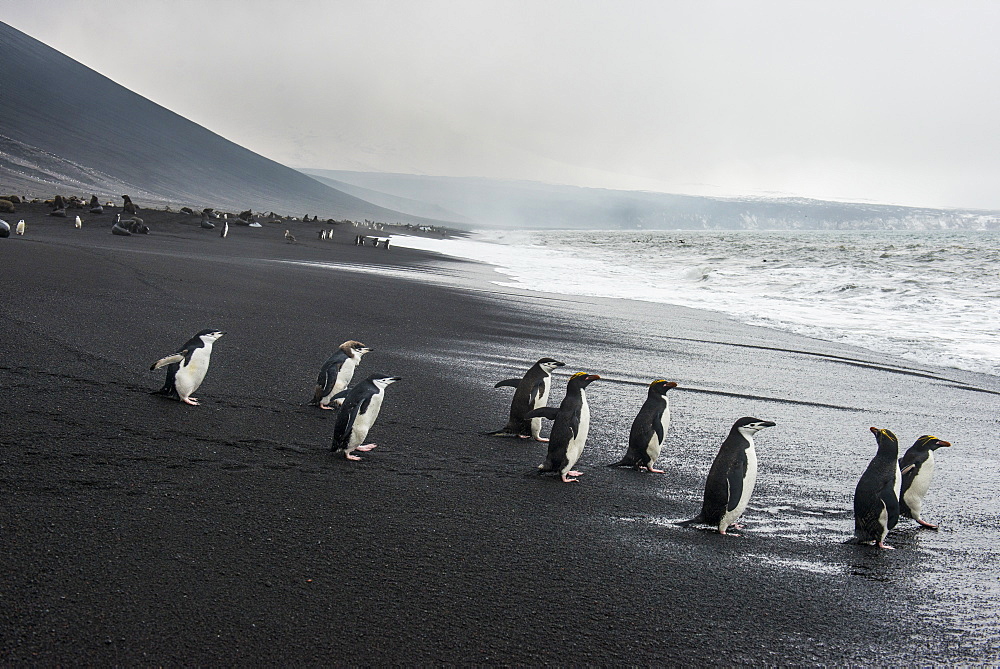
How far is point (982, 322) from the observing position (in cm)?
1462

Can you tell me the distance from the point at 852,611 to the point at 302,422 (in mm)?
3546

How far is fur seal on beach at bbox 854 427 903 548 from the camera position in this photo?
12.8 ft

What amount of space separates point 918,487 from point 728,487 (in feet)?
4.13

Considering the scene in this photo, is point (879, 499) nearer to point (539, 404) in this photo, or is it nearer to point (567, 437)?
point (567, 437)

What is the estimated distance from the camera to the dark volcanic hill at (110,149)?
7269 centimetres

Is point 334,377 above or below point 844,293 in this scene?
below

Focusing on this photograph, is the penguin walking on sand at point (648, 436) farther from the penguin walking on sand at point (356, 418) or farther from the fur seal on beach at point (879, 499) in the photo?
the penguin walking on sand at point (356, 418)

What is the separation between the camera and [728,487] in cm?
395

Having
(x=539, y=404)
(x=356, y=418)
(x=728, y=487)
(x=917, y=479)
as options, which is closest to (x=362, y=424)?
(x=356, y=418)

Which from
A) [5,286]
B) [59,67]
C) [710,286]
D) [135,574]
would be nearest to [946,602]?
[135,574]

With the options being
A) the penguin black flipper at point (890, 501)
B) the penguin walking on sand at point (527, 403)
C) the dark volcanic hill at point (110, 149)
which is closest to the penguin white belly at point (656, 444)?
the penguin walking on sand at point (527, 403)

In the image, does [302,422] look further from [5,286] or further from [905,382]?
[905,382]

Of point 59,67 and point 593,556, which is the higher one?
point 59,67

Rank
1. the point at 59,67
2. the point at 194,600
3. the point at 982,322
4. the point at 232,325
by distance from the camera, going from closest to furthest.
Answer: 1. the point at 194,600
2. the point at 232,325
3. the point at 982,322
4. the point at 59,67
